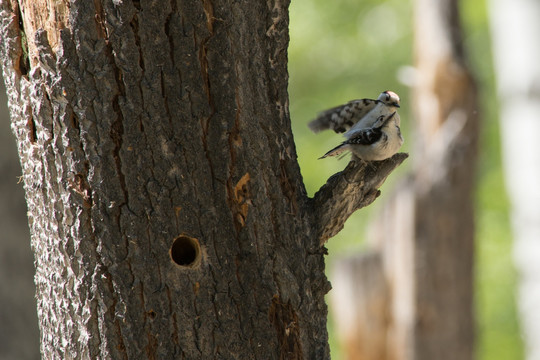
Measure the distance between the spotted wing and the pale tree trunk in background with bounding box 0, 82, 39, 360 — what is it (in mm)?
2224

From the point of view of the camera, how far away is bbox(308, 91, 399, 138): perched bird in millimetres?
3193

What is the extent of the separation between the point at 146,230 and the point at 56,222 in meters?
0.30

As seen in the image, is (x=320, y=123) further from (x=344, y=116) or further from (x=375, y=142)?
(x=375, y=142)

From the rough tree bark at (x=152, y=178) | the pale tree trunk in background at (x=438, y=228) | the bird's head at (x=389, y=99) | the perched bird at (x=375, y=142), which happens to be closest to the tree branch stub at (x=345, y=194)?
the perched bird at (x=375, y=142)

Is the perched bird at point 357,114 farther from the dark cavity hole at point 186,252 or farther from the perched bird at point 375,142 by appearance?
the dark cavity hole at point 186,252

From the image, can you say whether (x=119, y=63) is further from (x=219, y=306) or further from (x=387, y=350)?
(x=387, y=350)

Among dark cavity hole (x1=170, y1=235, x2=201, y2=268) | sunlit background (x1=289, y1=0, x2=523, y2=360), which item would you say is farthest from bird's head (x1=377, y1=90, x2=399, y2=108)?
sunlit background (x1=289, y1=0, x2=523, y2=360)

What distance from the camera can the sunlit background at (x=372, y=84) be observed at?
14.7m

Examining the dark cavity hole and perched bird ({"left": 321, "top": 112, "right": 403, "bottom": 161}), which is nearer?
the dark cavity hole

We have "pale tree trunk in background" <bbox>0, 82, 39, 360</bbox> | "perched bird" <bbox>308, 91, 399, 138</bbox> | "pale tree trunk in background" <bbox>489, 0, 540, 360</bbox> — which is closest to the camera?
"perched bird" <bbox>308, 91, 399, 138</bbox>

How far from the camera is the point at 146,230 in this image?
241 centimetres

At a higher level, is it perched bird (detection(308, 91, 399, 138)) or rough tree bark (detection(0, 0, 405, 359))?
perched bird (detection(308, 91, 399, 138))

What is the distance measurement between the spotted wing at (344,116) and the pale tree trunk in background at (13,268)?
2224 millimetres

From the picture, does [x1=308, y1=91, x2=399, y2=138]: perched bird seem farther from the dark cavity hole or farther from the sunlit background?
the sunlit background
